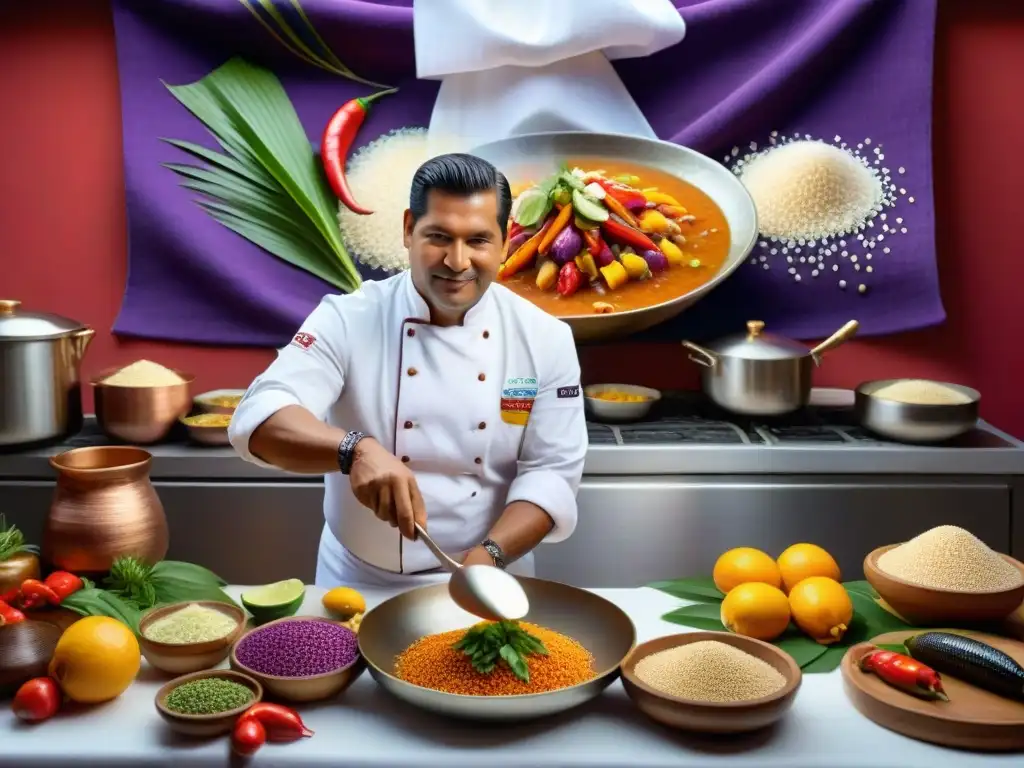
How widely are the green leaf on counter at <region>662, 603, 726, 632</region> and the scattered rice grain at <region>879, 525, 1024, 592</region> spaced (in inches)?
11.1

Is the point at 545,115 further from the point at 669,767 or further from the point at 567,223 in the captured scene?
the point at 669,767

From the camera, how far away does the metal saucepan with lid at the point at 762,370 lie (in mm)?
2936

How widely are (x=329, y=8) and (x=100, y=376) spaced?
1421 millimetres

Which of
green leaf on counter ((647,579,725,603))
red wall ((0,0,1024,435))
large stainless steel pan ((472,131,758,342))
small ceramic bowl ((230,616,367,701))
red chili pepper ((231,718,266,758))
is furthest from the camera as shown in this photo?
red wall ((0,0,1024,435))

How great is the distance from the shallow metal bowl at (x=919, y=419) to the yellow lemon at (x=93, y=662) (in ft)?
7.26

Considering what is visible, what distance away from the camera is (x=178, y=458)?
2838 millimetres

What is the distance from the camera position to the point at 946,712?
1.27m

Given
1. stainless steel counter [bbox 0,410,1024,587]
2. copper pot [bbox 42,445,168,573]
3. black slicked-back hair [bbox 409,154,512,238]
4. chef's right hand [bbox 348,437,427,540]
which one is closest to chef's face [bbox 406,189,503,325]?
black slicked-back hair [bbox 409,154,512,238]

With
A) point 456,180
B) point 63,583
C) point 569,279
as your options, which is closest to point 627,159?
point 569,279

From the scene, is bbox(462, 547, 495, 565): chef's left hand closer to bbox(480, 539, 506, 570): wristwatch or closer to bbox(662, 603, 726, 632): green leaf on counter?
bbox(480, 539, 506, 570): wristwatch

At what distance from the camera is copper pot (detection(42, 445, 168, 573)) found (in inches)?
63.1

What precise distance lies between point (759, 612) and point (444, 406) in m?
0.77

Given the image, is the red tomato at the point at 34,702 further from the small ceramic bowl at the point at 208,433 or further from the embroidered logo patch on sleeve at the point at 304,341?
the small ceramic bowl at the point at 208,433

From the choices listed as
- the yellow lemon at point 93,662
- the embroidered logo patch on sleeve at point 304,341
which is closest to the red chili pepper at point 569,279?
the embroidered logo patch on sleeve at point 304,341
